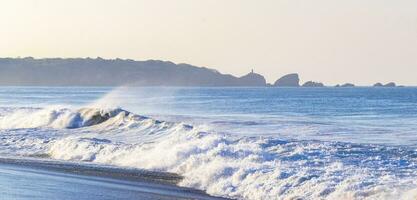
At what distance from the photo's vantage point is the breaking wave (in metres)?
17.2

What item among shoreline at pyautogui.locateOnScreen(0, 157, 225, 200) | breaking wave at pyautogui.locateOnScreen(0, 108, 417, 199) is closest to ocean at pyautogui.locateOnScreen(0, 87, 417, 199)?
breaking wave at pyautogui.locateOnScreen(0, 108, 417, 199)

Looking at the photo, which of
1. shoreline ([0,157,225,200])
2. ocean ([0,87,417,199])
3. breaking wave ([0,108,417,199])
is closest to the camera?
breaking wave ([0,108,417,199])

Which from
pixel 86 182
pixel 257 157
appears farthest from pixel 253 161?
pixel 86 182

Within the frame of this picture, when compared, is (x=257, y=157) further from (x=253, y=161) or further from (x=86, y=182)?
(x=86, y=182)

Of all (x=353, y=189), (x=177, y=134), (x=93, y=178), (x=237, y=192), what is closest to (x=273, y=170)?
(x=237, y=192)

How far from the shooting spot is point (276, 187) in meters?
17.7

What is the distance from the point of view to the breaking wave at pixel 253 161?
17.2 meters

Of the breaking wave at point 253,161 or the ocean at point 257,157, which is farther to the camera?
the ocean at point 257,157

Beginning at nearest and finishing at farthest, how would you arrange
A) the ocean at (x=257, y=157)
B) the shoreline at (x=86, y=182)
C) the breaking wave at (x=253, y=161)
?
Answer: the breaking wave at (x=253, y=161)
the ocean at (x=257, y=157)
the shoreline at (x=86, y=182)

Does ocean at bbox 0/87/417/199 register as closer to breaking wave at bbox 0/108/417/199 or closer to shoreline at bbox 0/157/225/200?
breaking wave at bbox 0/108/417/199

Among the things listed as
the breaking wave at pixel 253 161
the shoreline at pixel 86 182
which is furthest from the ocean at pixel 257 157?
the shoreline at pixel 86 182

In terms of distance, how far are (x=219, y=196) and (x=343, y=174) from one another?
3073 millimetres

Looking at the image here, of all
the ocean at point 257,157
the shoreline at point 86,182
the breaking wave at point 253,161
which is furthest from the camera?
the shoreline at point 86,182

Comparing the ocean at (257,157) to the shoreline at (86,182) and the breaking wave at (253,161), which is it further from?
the shoreline at (86,182)
